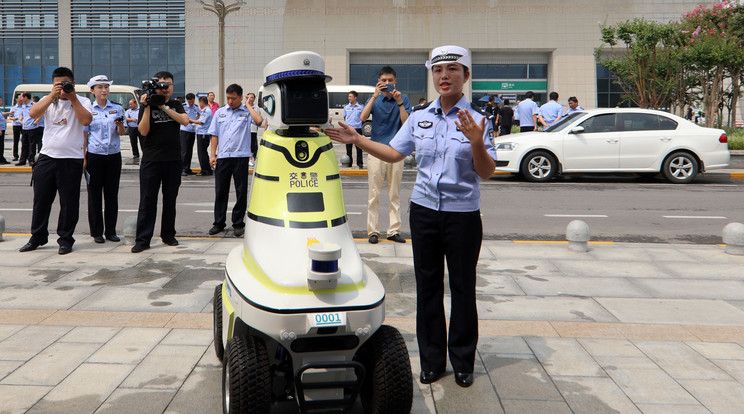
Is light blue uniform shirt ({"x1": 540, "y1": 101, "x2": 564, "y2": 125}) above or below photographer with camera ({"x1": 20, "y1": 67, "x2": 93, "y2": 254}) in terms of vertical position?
above

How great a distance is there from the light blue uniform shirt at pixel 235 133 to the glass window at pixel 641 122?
954cm

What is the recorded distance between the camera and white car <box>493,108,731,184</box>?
49.6ft

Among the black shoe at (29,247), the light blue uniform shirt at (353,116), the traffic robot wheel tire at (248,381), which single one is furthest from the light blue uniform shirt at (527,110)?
the traffic robot wheel tire at (248,381)

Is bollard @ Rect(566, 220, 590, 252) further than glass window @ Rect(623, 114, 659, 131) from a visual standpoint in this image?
No

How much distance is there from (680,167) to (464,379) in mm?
13064

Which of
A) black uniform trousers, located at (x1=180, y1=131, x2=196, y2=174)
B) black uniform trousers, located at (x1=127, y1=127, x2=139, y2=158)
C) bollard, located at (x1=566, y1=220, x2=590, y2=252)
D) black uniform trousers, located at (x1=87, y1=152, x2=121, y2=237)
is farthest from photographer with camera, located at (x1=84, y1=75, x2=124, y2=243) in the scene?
black uniform trousers, located at (x1=127, y1=127, x2=139, y2=158)

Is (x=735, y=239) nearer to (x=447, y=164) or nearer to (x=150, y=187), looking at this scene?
(x=447, y=164)

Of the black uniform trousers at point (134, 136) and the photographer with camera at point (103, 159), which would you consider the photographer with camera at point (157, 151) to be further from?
the black uniform trousers at point (134, 136)

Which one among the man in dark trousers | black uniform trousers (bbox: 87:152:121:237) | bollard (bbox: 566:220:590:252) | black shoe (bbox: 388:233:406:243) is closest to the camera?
bollard (bbox: 566:220:590:252)

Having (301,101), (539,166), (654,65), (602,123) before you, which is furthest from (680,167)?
(301,101)

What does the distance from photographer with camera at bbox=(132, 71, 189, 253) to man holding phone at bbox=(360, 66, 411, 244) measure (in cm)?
214

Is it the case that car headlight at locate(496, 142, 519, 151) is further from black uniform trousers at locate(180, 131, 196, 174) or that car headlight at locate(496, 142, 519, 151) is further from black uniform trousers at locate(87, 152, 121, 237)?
black uniform trousers at locate(87, 152, 121, 237)

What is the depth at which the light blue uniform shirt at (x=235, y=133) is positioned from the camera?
886 cm

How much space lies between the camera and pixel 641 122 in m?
15.3
